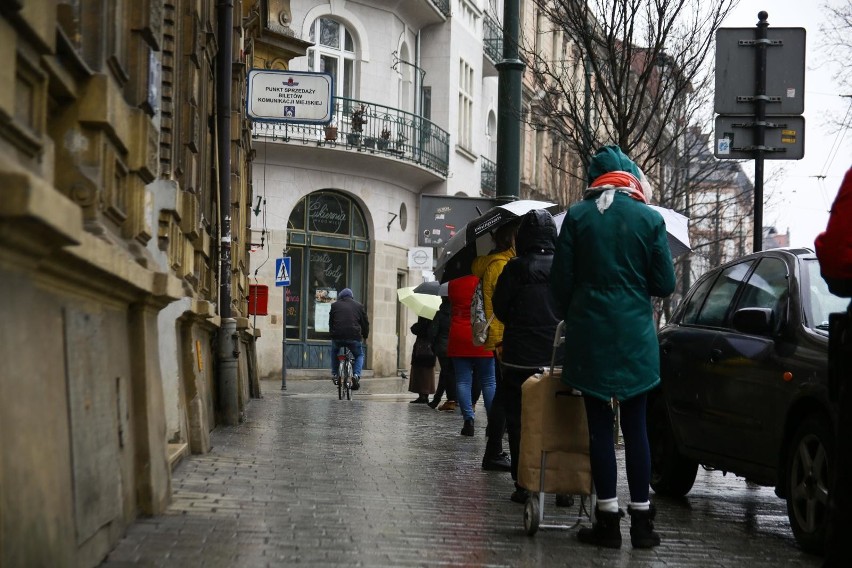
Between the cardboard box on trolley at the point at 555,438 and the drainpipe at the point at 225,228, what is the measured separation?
7799 mm

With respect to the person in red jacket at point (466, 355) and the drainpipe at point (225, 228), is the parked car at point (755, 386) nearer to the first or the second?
the person in red jacket at point (466, 355)

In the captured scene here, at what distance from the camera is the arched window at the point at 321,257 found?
35.2 meters

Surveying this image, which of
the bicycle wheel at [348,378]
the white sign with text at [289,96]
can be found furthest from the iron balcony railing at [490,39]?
the white sign with text at [289,96]

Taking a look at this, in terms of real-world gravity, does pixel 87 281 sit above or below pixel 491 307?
above

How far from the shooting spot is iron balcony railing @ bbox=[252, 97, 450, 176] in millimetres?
33562

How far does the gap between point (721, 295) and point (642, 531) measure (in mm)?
2589

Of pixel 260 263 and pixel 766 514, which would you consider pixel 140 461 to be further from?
pixel 260 263

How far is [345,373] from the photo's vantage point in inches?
930

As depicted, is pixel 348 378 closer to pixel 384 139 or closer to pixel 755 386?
pixel 384 139

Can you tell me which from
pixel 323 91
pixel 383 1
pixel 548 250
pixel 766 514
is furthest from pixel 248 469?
pixel 383 1

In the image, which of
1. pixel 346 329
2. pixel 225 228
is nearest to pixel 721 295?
pixel 225 228

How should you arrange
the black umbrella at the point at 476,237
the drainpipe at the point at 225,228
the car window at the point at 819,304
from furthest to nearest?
the drainpipe at the point at 225,228, the black umbrella at the point at 476,237, the car window at the point at 819,304

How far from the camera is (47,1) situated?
4.82 meters

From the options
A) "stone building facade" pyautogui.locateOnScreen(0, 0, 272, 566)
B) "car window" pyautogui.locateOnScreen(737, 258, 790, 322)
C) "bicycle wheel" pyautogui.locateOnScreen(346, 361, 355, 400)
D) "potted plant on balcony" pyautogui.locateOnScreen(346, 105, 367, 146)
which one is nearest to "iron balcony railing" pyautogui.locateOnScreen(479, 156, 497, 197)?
"potted plant on balcony" pyautogui.locateOnScreen(346, 105, 367, 146)
